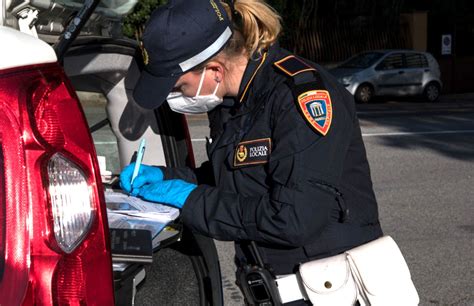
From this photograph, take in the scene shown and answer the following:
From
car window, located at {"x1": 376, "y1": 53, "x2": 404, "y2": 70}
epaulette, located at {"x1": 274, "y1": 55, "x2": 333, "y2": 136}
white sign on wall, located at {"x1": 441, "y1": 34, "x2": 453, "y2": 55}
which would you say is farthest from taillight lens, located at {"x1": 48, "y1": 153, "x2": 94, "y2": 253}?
white sign on wall, located at {"x1": 441, "y1": 34, "x2": 453, "y2": 55}

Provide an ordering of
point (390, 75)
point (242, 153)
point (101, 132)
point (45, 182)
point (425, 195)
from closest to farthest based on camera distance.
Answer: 1. point (45, 182)
2. point (242, 153)
3. point (101, 132)
4. point (425, 195)
5. point (390, 75)

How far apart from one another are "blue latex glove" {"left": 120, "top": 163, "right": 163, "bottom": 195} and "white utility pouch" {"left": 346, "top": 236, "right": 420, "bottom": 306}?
689mm

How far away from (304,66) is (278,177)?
377mm

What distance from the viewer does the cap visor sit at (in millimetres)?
2666

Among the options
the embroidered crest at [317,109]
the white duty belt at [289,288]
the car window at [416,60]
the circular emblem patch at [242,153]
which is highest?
the embroidered crest at [317,109]

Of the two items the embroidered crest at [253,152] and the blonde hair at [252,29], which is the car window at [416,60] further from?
the embroidered crest at [253,152]

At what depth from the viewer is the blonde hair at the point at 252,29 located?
2.67m

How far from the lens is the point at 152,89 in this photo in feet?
8.76

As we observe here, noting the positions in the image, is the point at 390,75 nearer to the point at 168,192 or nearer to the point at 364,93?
the point at 364,93

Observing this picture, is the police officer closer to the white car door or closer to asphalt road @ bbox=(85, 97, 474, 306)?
asphalt road @ bbox=(85, 97, 474, 306)

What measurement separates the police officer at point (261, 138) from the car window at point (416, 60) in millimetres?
19456

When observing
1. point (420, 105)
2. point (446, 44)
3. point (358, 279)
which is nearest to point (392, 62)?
point (420, 105)

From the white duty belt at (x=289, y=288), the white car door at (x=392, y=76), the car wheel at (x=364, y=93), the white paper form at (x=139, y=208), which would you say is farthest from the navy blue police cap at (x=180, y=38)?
the white car door at (x=392, y=76)

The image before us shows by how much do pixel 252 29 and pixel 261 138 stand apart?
1.15 ft
